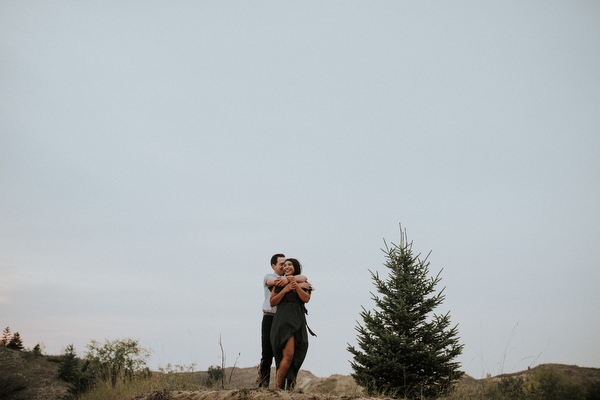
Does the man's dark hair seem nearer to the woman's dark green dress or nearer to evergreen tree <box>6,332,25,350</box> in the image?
the woman's dark green dress

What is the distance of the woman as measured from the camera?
247 inches

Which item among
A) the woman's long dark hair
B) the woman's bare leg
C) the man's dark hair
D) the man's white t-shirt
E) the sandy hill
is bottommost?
the sandy hill

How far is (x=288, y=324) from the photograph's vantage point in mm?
6328

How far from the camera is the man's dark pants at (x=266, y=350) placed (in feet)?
23.2

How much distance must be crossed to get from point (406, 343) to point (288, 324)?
12.1 feet

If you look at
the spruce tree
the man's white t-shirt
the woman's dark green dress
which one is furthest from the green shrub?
the spruce tree

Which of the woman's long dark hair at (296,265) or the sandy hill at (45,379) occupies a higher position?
the woman's long dark hair at (296,265)

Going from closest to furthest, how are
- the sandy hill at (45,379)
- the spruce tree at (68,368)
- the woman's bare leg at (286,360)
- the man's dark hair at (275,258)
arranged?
the woman's bare leg at (286,360), the man's dark hair at (275,258), the sandy hill at (45,379), the spruce tree at (68,368)

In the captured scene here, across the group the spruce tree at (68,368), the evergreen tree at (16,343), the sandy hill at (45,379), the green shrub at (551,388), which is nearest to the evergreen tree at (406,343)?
the sandy hill at (45,379)

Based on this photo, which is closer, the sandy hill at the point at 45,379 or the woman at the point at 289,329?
the woman at the point at 289,329

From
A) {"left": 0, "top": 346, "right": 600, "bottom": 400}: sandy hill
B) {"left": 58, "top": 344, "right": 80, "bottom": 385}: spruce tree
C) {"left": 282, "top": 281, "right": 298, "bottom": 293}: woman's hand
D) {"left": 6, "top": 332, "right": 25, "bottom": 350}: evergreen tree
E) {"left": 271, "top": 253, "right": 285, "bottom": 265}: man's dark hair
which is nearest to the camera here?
{"left": 282, "top": 281, "right": 298, "bottom": 293}: woman's hand

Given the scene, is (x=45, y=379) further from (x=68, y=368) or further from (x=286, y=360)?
(x=286, y=360)

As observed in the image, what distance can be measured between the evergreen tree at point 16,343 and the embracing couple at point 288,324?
2067 cm

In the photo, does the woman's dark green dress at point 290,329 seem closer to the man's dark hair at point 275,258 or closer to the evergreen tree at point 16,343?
the man's dark hair at point 275,258
